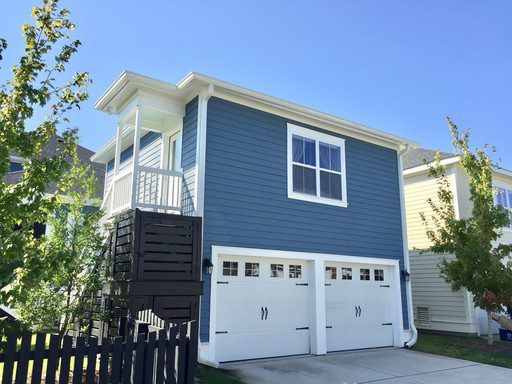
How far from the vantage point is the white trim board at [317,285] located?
8117 millimetres

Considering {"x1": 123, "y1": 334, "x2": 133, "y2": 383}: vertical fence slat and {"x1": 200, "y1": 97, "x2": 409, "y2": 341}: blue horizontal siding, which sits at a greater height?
{"x1": 200, "y1": 97, "x2": 409, "y2": 341}: blue horizontal siding

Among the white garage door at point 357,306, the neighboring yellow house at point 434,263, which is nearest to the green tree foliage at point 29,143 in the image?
the white garage door at point 357,306

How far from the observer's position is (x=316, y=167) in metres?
10.4

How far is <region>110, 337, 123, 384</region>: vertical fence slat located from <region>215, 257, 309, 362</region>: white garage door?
13.1ft

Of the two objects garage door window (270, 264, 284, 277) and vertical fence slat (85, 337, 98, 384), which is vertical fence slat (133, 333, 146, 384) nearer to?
vertical fence slat (85, 337, 98, 384)

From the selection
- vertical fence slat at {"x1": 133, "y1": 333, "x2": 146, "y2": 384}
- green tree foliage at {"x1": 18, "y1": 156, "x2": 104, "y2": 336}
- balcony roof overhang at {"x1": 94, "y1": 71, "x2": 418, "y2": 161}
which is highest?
balcony roof overhang at {"x1": 94, "y1": 71, "x2": 418, "y2": 161}

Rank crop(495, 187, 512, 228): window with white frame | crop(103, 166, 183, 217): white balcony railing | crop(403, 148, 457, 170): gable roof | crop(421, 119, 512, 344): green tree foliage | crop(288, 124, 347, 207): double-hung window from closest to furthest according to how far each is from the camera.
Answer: crop(103, 166, 183, 217): white balcony railing
crop(288, 124, 347, 207): double-hung window
crop(421, 119, 512, 344): green tree foliage
crop(403, 148, 457, 170): gable roof
crop(495, 187, 512, 228): window with white frame

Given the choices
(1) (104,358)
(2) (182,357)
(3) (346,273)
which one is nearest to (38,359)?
(1) (104,358)

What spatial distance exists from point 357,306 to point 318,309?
1.50 metres

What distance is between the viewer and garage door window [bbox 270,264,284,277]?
9398 millimetres

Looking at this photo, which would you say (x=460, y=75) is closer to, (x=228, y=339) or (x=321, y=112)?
(x=321, y=112)

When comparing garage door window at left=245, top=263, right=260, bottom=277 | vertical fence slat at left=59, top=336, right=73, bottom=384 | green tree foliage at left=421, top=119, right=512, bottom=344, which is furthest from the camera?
green tree foliage at left=421, top=119, right=512, bottom=344

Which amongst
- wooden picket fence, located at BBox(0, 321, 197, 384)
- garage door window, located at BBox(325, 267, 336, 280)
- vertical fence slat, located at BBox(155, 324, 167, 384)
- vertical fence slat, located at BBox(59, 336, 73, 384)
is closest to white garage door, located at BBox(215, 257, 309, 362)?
garage door window, located at BBox(325, 267, 336, 280)

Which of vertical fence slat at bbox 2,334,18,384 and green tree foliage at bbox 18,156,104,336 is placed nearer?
vertical fence slat at bbox 2,334,18,384
